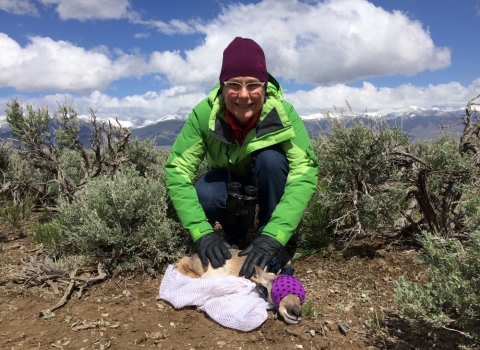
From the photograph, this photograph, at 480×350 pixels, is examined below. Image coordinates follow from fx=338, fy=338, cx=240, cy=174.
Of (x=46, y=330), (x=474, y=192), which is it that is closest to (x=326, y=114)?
(x=474, y=192)

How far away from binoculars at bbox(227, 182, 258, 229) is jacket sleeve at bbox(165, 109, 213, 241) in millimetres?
359

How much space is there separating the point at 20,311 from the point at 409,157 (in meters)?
3.64

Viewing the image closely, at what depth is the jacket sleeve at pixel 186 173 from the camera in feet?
10.3

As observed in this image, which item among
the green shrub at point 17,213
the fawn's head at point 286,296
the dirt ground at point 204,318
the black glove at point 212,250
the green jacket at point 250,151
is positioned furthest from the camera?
the green shrub at point 17,213

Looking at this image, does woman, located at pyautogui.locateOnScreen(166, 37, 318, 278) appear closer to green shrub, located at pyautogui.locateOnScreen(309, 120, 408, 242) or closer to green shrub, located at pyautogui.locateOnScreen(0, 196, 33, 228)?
green shrub, located at pyautogui.locateOnScreen(309, 120, 408, 242)

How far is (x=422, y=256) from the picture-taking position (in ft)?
7.18

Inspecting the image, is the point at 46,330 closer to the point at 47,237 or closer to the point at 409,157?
the point at 47,237

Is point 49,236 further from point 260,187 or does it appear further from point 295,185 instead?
point 295,185

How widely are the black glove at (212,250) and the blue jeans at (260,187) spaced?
1.67 feet

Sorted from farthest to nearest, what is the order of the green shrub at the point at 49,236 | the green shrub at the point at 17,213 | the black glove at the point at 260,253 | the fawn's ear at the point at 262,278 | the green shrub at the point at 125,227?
the green shrub at the point at 17,213 → the green shrub at the point at 49,236 → the green shrub at the point at 125,227 → the black glove at the point at 260,253 → the fawn's ear at the point at 262,278

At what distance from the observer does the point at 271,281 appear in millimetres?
2672

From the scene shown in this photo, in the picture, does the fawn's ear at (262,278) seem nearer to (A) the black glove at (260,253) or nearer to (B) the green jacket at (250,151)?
(A) the black glove at (260,253)

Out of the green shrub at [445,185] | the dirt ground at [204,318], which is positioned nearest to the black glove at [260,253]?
the dirt ground at [204,318]

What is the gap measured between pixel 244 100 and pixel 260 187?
34.9 inches
